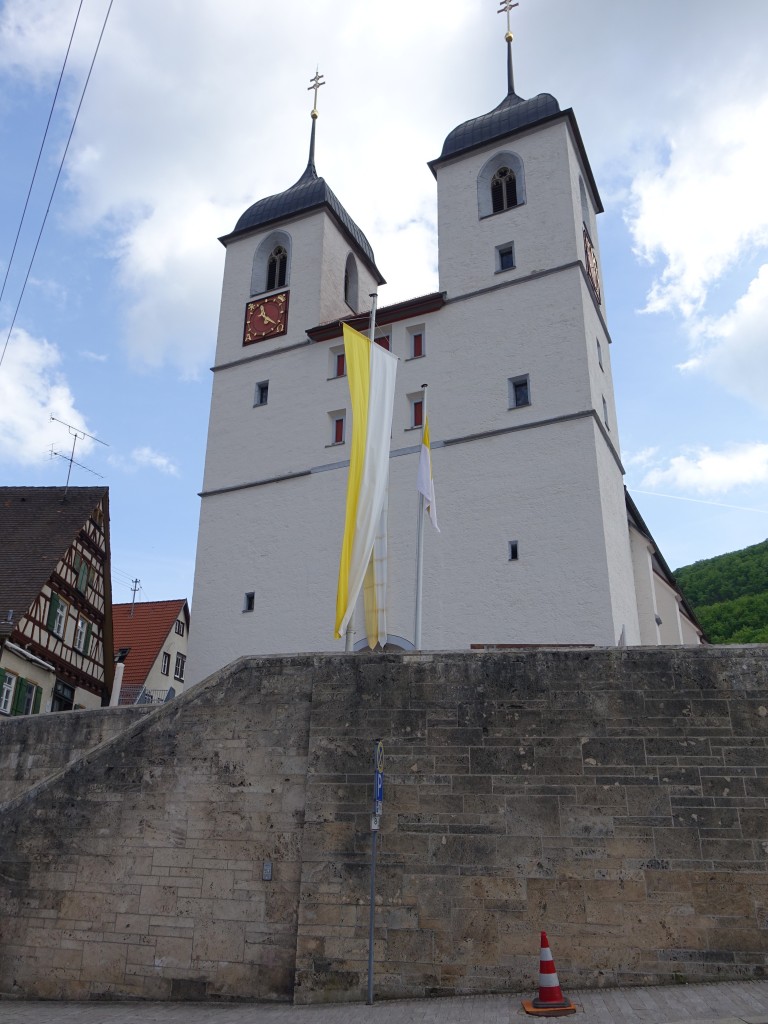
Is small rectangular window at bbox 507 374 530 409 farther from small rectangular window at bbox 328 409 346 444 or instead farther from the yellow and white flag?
the yellow and white flag

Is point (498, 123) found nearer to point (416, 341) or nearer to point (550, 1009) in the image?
point (416, 341)

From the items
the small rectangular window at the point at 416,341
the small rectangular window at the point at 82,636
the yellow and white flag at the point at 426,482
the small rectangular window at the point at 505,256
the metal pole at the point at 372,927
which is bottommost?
the metal pole at the point at 372,927

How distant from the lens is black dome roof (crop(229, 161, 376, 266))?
85.3 ft

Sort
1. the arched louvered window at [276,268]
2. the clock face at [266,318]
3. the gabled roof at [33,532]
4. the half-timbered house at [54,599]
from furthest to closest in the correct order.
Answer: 1. the arched louvered window at [276,268]
2. the clock face at [266,318]
3. the gabled roof at [33,532]
4. the half-timbered house at [54,599]

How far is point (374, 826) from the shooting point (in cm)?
1016

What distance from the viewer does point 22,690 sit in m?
20.0

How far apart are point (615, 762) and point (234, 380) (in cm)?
1709

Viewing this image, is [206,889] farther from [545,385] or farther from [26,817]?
[545,385]

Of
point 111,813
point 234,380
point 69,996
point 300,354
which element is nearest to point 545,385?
point 300,354

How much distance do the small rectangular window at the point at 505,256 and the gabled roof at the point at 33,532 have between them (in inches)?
479

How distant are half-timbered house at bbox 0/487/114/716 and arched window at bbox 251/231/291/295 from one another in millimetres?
7224

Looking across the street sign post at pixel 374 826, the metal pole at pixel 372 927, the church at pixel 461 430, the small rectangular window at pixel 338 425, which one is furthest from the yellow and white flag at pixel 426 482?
the metal pole at pixel 372 927

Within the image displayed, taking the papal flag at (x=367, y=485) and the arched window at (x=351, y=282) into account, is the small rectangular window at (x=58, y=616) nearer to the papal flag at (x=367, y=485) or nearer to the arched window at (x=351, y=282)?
the papal flag at (x=367, y=485)

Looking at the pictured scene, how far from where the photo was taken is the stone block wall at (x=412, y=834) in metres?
9.43
